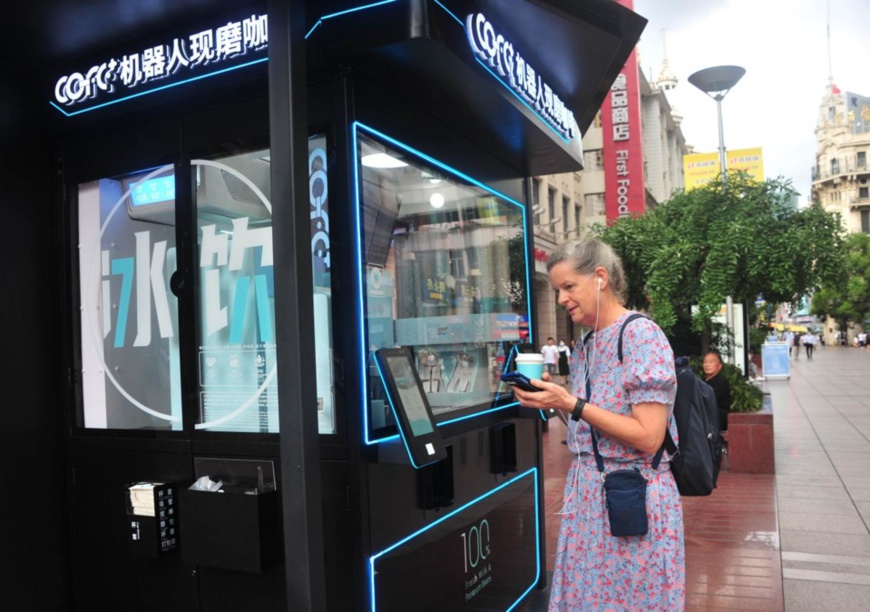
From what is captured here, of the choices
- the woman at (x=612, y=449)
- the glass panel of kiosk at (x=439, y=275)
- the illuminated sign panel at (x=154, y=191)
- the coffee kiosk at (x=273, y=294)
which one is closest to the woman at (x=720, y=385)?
the glass panel of kiosk at (x=439, y=275)

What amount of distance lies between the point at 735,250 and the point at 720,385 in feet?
6.10

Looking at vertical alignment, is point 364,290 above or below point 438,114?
below

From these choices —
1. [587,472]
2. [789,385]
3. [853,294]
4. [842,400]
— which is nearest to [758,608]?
[587,472]

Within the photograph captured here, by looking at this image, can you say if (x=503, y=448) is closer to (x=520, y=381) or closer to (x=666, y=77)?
(x=520, y=381)

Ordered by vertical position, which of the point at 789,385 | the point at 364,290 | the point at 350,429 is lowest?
the point at 789,385

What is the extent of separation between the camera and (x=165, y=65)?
137 inches

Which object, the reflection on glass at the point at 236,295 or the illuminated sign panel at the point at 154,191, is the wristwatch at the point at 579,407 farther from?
the illuminated sign panel at the point at 154,191

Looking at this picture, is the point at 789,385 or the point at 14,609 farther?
the point at 789,385

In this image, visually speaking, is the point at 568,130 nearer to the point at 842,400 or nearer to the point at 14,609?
the point at 14,609

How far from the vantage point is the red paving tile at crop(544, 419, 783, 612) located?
5.05 m

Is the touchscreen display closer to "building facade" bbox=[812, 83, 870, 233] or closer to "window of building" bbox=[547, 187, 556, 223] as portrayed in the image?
"window of building" bbox=[547, 187, 556, 223]

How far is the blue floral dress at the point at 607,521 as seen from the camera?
8.59 ft

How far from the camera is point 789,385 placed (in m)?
24.6

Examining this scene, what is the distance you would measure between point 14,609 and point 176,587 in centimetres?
89
